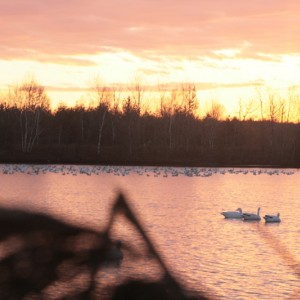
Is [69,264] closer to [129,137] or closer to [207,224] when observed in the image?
[207,224]

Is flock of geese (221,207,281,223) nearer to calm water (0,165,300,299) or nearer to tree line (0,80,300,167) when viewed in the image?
calm water (0,165,300,299)

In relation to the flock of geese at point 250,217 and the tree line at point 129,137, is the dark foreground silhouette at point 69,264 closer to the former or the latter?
the flock of geese at point 250,217

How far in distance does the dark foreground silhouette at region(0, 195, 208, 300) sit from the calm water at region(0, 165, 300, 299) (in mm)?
45

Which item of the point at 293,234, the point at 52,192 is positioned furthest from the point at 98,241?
the point at 52,192

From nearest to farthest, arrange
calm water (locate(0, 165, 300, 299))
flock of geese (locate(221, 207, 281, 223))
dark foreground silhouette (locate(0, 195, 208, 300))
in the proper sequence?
dark foreground silhouette (locate(0, 195, 208, 300)) → calm water (locate(0, 165, 300, 299)) → flock of geese (locate(221, 207, 281, 223))

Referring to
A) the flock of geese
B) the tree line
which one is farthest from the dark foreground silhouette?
the tree line

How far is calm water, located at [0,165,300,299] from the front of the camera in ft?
8.56

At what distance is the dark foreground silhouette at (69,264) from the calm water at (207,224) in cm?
4

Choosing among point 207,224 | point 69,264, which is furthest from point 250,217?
point 69,264

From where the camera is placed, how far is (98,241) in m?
2.02

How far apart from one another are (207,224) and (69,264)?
39.2m

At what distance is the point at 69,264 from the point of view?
6.55 ft

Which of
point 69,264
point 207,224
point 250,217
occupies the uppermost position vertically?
point 69,264

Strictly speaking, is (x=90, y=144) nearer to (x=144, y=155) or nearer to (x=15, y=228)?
(x=144, y=155)
